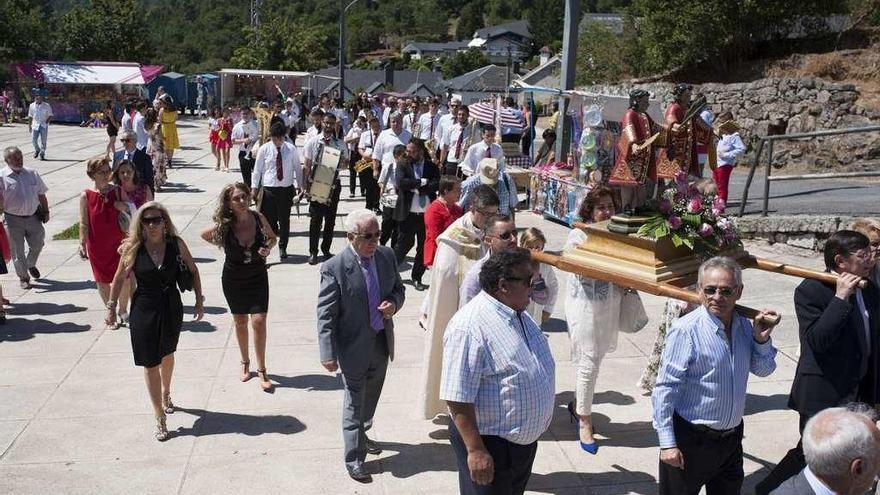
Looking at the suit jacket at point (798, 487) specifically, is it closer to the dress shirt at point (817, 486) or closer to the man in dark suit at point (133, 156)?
the dress shirt at point (817, 486)

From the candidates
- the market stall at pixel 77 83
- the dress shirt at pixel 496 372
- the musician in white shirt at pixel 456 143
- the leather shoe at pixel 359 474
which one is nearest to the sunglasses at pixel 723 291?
the dress shirt at pixel 496 372

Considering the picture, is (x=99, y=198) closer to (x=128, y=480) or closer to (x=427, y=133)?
(x=128, y=480)

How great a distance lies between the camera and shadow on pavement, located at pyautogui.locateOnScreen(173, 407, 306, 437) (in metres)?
6.07

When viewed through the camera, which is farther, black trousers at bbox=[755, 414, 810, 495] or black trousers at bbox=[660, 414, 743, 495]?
black trousers at bbox=[755, 414, 810, 495]

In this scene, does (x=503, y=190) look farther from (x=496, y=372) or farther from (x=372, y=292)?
(x=496, y=372)

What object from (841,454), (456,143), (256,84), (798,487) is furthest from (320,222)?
(256,84)

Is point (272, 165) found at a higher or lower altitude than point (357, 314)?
higher

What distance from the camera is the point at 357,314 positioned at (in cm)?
520

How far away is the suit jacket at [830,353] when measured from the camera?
432cm

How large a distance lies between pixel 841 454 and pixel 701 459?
53.4 inches

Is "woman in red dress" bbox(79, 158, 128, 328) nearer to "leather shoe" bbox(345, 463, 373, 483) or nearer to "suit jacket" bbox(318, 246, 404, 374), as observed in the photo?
"suit jacket" bbox(318, 246, 404, 374)

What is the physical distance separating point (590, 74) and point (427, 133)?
60.8ft

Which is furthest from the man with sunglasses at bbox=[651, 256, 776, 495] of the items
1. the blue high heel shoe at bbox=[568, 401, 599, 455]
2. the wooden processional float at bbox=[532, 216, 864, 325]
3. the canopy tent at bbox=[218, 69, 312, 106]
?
the canopy tent at bbox=[218, 69, 312, 106]

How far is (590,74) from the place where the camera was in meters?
36.1
